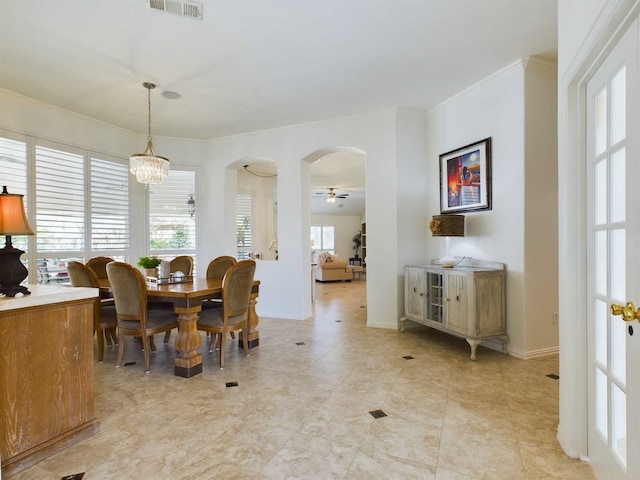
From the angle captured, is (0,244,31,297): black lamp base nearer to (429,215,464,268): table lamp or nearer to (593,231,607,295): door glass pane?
(593,231,607,295): door glass pane

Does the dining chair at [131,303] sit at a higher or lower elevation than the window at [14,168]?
lower

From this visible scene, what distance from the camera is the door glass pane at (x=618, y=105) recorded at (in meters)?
1.40

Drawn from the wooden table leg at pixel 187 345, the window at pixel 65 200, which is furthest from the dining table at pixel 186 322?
the window at pixel 65 200

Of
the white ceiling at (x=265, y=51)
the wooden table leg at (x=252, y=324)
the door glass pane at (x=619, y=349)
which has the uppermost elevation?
the white ceiling at (x=265, y=51)

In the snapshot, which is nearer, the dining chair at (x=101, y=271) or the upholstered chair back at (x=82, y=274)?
the upholstered chair back at (x=82, y=274)

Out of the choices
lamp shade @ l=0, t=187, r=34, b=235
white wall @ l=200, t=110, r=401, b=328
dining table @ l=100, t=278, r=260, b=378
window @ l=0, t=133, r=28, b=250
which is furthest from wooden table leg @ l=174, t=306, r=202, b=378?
window @ l=0, t=133, r=28, b=250

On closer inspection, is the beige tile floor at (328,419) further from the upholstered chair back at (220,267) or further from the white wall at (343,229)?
the white wall at (343,229)

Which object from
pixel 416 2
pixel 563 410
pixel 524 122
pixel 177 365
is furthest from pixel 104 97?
pixel 563 410

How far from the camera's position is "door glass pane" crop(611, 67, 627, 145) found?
1396 mm

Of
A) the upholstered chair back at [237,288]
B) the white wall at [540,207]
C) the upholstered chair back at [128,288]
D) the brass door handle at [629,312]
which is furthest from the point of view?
the white wall at [540,207]

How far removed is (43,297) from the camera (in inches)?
75.9

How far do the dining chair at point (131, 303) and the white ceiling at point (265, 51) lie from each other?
1.95 m

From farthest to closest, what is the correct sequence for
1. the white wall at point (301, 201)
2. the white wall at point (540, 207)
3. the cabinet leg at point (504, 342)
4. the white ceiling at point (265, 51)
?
the white wall at point (301, 201) < the cabinet leg at point (504, 342) < the white wall at point (540, 207) < the white ceiling at point (265, 51)

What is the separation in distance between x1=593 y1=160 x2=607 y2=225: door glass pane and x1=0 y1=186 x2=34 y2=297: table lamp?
9.78 ft
